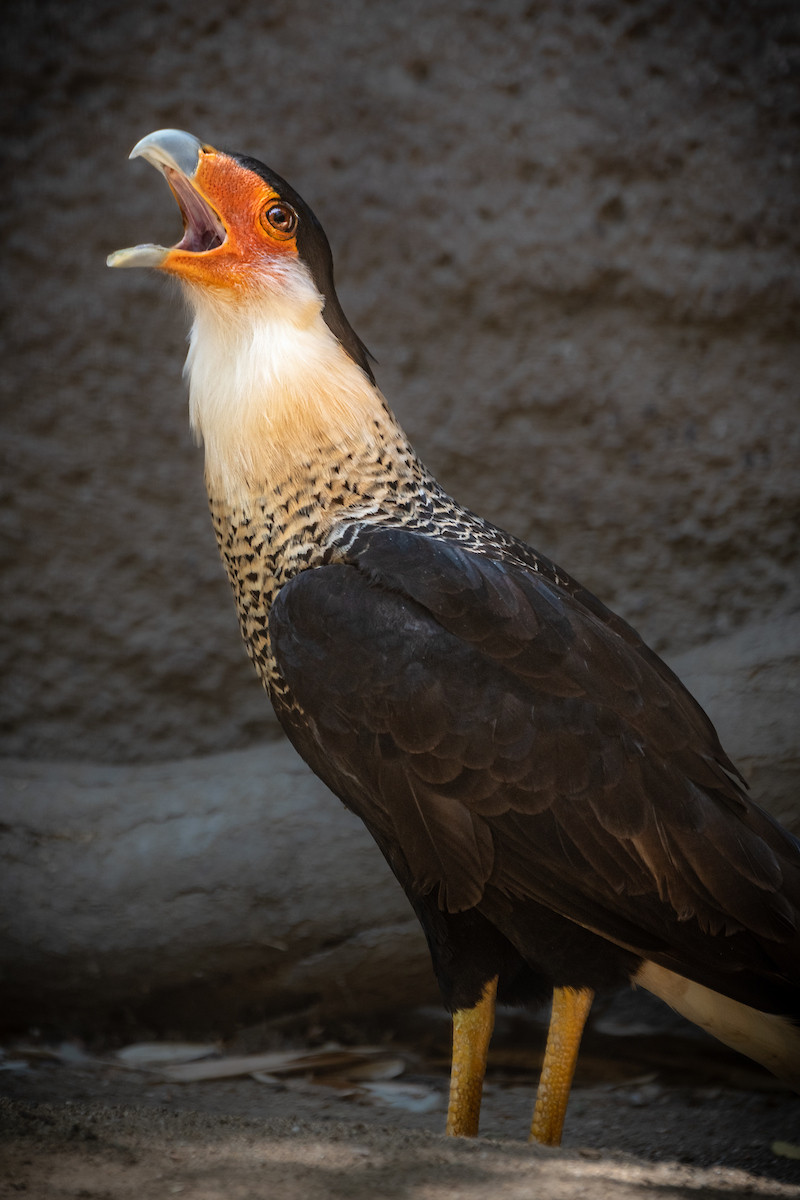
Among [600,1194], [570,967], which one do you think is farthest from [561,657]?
[600,1194]

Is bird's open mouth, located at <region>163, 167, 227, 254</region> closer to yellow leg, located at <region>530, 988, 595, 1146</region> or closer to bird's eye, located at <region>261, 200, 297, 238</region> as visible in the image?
bird's eye, located at <region>261, 200, 297, 238</region>

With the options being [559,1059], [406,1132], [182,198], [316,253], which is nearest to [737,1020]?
[559,1059]

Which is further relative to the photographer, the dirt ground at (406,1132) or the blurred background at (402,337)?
the blurred background at (402,337)

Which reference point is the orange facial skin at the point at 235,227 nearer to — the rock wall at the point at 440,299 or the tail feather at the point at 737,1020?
the rock wall at the point at 440,299

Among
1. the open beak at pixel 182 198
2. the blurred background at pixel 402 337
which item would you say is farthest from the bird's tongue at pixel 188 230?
the blurred background at pixel 402 337

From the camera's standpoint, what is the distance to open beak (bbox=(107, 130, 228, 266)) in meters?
2.14

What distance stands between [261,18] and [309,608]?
1.99 m

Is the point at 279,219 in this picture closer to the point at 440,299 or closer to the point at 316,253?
the point at 316,253

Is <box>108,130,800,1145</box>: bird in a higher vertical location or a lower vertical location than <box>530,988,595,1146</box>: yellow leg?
higher

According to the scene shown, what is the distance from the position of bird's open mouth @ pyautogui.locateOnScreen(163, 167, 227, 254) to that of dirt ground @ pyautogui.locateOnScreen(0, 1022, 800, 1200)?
1.64m

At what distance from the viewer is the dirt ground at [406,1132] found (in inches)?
67.4

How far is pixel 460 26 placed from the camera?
313 centimetres

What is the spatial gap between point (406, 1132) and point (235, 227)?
5.71 ft

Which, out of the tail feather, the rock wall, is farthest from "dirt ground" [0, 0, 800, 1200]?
the tail feather
